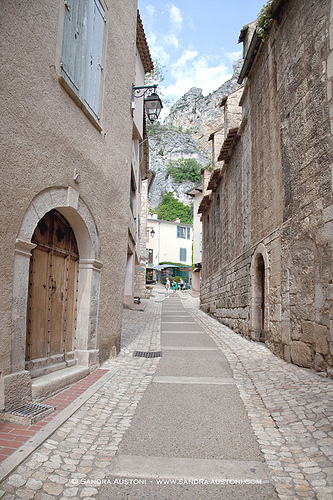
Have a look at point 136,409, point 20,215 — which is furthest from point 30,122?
point 136,409

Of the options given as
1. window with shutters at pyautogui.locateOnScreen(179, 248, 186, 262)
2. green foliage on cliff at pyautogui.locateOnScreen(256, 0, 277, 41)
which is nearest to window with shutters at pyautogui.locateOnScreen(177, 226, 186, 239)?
window with shutters at pyautogui.locateOnScreen(179, 248, 186, 262)

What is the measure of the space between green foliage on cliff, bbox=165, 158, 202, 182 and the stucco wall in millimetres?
50664

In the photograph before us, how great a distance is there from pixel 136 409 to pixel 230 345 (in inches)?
164

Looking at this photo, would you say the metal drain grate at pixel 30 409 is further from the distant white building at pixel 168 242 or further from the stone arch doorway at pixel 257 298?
the distant white building at pixel 168 242

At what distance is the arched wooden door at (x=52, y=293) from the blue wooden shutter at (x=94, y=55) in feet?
6.08

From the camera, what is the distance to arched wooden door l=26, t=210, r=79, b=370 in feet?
14.1

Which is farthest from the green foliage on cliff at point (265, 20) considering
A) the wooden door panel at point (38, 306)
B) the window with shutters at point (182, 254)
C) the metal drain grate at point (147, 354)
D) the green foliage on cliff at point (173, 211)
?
the green foliage on cliff at point (173, 211)

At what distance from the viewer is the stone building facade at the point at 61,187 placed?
136 inches

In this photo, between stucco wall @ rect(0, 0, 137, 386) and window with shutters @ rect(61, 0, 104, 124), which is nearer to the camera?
stucco wall @ rect(0, 0, 137, 386)

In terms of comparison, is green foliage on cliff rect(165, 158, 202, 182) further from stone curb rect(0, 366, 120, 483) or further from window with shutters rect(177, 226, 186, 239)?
stone curb rect(0, 366, 120, 483)

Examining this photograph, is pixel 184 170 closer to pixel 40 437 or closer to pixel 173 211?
pixel 173 211

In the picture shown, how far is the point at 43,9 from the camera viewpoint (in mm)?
3947

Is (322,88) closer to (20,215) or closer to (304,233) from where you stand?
(304,233)

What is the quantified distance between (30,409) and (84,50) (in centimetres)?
465
